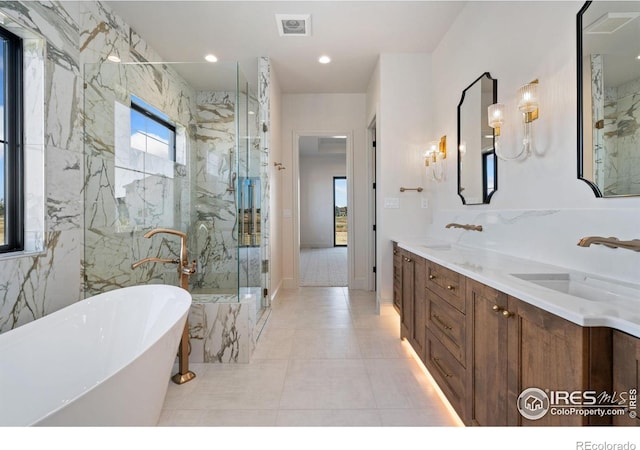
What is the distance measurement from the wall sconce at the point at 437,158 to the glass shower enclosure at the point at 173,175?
1836mm

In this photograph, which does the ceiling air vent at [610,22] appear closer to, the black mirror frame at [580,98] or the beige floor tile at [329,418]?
the black mirror frame at [580,98]

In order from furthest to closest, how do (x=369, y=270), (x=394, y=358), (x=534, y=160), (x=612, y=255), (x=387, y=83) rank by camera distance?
(x=369, y=270) < (x=387, y=83) < (x=394, y=358) < (x=534, y=160) < (x=612, y=255)

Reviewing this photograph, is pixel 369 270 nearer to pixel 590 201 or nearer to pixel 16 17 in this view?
pixel 590 201

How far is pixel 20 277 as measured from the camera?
1585 mm

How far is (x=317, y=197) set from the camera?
9.16 metres

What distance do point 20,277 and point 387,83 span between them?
135 inches

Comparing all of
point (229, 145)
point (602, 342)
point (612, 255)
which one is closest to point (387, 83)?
point (229, 145)

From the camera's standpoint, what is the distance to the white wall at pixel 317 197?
900 centimetres

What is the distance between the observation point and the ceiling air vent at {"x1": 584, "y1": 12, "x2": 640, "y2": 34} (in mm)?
1159

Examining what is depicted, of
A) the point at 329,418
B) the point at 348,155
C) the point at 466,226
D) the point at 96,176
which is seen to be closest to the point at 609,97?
the point at 466,226

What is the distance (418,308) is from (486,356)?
0.87 m

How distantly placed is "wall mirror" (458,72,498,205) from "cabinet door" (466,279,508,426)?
3.74 ft

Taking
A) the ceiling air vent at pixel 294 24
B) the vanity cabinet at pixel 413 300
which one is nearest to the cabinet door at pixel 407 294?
the vanity cabinet at pixel 413 300

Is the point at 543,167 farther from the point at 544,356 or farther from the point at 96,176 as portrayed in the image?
the point at 96,176
